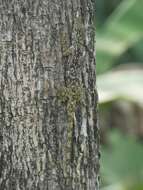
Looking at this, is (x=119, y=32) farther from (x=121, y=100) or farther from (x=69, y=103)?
(x=69, y=103)

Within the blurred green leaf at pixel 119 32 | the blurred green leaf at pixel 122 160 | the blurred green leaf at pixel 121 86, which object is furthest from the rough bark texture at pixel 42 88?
the blurred green leaf at pixel 122 160

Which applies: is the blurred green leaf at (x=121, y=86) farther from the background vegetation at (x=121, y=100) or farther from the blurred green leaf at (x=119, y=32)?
the blurred green leaf at (x=119, y=32)

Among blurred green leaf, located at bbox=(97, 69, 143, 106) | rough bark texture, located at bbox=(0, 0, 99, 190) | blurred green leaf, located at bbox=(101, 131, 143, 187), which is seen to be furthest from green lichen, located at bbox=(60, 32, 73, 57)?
blurred green leaf, located at bbox=(101, 131, 143, 187)

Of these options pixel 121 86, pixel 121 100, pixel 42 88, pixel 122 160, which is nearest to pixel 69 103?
pixel 42 88

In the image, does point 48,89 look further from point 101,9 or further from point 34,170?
point 101,9

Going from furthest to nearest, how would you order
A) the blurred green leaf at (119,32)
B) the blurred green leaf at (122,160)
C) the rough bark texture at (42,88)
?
the blurred green leaf at (122,160)
the blurred green leaf at (119,32)
the rough bark texture at (42,88)

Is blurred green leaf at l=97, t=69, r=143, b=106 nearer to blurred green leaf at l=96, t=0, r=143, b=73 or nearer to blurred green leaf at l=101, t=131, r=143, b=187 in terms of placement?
blurred green leaf at l=96, t=0, r=143, b=73
